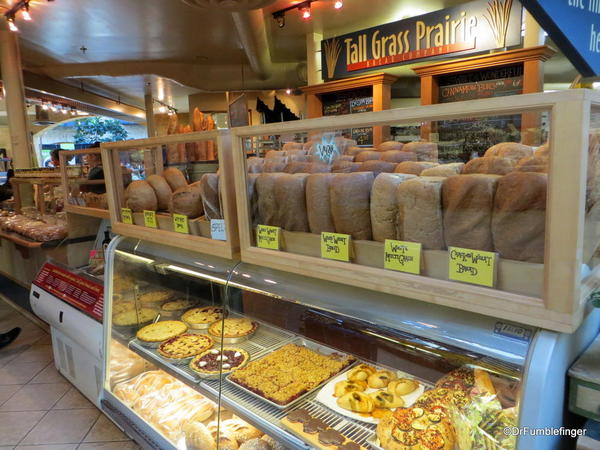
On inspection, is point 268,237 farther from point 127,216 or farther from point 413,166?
point 127,216

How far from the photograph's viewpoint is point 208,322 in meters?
2.12

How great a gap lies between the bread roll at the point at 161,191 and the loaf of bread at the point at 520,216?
1.35 meters

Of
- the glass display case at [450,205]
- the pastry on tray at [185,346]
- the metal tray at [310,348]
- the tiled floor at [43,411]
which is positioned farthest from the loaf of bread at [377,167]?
the tiled floor at [43,411]

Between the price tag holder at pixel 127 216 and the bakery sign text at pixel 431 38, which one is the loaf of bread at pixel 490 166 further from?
the bakery sign text at pixel 431 38

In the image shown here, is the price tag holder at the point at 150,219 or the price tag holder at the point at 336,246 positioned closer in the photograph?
the price tag holder at the point at 336,246

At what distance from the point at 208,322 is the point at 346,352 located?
2.58ft

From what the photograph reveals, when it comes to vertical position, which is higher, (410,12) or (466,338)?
(410,12)

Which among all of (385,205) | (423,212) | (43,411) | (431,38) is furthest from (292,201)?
(431,38)

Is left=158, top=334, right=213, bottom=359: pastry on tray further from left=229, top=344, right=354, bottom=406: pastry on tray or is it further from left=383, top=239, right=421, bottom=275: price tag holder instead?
left=383, top=239, right=421, bottom=275: price tag holder

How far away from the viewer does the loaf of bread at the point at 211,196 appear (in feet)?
4.93

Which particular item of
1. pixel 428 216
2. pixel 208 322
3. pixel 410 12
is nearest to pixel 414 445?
pixel 428 216

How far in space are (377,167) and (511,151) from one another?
34cm

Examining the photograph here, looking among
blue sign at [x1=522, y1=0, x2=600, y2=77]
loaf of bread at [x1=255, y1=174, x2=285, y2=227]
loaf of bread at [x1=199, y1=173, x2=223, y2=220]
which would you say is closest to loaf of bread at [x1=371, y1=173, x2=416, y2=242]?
loaf of bread at [x1=255, y1=174, x2=285, y2=227]

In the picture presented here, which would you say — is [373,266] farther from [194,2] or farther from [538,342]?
[194,2]
